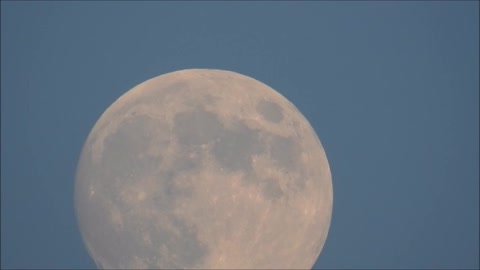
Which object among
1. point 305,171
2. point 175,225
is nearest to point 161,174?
point 175,225

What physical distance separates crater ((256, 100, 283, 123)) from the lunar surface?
0.06 ft

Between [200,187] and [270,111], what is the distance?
1388mm

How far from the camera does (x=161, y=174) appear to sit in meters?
4.68

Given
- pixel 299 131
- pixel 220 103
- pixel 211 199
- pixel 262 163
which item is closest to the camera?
pixel 211 199

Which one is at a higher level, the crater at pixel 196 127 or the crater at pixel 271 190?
the crater at pixel 196 127

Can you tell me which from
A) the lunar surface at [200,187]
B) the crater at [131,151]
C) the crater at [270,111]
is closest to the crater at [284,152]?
the lunar surface at [200,187]

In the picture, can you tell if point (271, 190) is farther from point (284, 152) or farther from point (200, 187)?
point (200, 187)

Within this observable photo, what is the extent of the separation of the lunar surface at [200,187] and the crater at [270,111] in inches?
0.7

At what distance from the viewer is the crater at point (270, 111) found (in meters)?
5.44

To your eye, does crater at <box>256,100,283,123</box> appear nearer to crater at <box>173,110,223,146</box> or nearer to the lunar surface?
the lunar surface

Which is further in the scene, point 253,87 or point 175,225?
point 253,87

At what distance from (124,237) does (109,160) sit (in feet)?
2.55

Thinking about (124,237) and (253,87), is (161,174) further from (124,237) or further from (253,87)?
(253,87)

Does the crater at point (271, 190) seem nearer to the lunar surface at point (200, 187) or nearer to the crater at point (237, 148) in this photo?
the lunar surface at point (200, 187)
